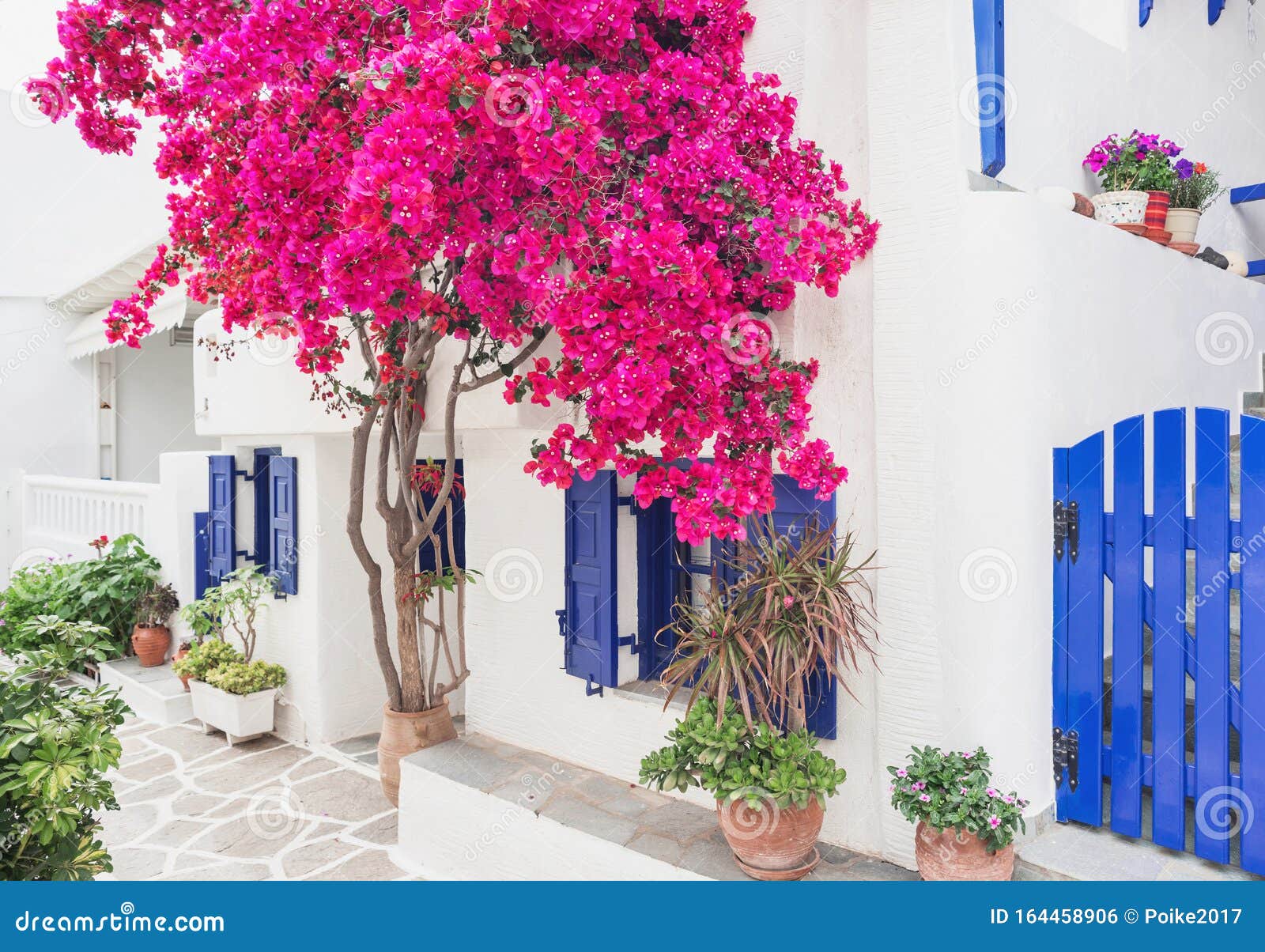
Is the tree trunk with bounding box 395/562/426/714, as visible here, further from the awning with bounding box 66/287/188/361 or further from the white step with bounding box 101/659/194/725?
the awning with bounding box 66/287/188/361

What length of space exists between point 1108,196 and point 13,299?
12.9 meters

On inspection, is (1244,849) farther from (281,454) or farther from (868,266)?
(281,454)

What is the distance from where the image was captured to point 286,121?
332cm

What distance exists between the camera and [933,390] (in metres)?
3.51

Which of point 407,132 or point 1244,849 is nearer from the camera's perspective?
point 407,132

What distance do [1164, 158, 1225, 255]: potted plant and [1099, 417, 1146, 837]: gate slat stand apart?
2.26m

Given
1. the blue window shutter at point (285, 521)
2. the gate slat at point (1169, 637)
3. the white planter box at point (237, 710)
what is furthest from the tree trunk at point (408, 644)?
the gate slat at point (1169, 637)

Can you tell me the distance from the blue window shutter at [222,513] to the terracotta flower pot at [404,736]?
10.4ft

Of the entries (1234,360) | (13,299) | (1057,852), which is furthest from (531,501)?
(13,299)

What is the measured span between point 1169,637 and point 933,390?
1.37 metres

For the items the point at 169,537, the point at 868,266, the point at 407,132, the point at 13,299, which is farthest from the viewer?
the point at 13,299

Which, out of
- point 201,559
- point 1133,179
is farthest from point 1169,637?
point 201,559

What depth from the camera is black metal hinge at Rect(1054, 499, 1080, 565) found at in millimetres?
3602

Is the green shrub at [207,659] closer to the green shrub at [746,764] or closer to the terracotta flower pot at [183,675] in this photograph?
the terracotta flower pot at [183,675]
